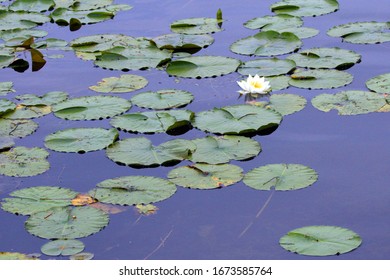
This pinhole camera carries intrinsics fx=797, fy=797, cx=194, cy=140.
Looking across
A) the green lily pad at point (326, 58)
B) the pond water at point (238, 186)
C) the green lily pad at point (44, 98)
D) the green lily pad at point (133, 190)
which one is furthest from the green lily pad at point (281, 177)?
the green lily pad at point (44, 98)

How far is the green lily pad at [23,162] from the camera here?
382 cm

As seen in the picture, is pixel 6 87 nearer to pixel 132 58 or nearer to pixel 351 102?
pixel 132 58

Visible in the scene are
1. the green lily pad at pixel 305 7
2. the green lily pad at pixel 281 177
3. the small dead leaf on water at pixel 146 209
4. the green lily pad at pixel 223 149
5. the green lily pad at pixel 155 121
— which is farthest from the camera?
the green lily pad at pixel 305 7

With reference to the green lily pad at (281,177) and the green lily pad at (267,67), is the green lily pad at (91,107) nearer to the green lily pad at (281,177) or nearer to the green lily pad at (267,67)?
the green lily pad at (267,67)

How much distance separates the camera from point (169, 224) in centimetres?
337

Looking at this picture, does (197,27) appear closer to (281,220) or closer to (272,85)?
(272,85)

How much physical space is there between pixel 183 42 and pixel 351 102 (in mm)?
1401

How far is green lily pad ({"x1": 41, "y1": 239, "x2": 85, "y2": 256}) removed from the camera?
3.17 m

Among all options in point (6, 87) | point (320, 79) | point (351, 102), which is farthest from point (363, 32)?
point (6, 87)

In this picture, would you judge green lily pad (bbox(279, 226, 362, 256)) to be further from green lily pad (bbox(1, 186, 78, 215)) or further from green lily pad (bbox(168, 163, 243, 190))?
green lily pad (bbox(1, 186, 78, 215))

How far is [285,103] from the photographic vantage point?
14.3 feet

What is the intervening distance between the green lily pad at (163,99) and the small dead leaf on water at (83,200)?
959 mm

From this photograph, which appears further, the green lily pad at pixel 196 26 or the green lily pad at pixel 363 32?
the green lily pad at pixel 196 26
